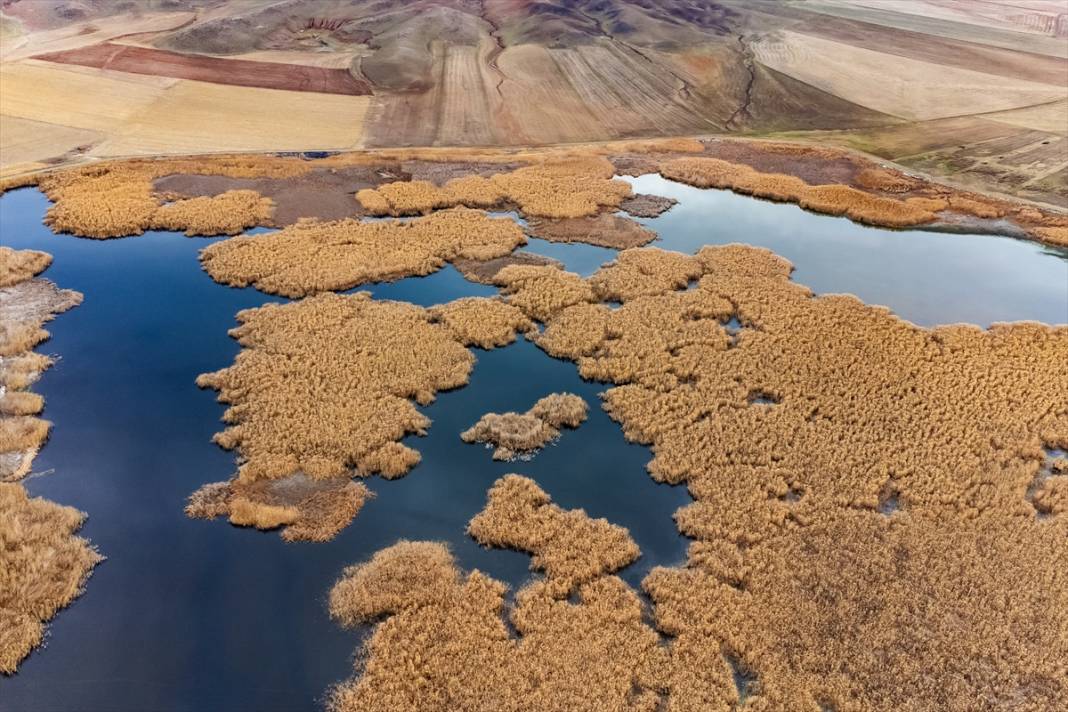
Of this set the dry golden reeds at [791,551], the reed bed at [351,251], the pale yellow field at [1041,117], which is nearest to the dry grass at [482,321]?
the dry golden reeds at [791,551]

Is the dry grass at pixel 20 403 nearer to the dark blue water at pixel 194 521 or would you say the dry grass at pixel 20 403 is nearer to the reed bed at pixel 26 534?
the reed bed at pixel 26 534

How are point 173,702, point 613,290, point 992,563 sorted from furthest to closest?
point 613,290
point 992,563
point 173,702

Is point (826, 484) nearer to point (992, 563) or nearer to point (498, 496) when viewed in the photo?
point (992, 563)

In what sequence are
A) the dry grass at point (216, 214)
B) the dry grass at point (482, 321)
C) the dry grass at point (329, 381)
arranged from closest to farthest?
the dry grass at point (329, 381) → the dry grass at point (482, 321) → the dry grass at point (216, 214)

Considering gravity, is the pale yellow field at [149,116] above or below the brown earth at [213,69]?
below

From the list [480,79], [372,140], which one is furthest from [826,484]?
[480,79]

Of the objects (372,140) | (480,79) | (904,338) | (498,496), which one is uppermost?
(480,79)

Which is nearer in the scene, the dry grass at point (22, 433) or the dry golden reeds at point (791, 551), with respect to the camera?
the dry golden reeds at point (791, 551)
